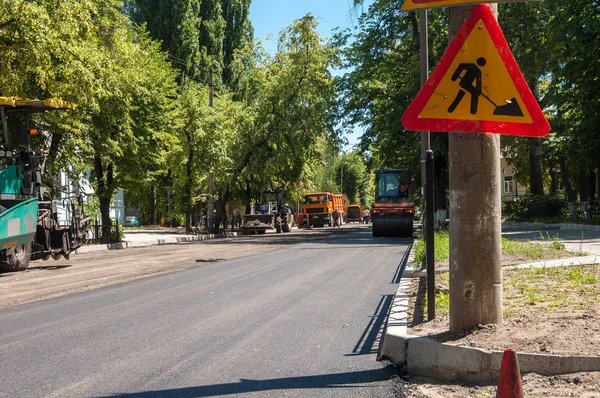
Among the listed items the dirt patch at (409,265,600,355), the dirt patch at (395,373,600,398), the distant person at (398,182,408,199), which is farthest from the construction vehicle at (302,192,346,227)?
the dirt patch at (395,373,600,398)

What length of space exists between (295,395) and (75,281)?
8.78 meters

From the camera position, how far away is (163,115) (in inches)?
1072

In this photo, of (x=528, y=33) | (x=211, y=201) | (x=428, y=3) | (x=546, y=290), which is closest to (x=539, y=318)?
(x=546, y=290)

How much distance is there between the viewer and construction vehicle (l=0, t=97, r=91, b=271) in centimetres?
1355

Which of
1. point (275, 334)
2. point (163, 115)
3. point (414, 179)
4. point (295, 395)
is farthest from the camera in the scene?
point (414, 179)

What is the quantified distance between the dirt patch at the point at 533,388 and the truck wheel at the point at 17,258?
11543 millimetres

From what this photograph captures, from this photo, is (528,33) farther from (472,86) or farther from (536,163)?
(472,86)

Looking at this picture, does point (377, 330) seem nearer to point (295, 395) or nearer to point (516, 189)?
point (295, 395)

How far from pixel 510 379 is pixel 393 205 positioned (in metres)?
26.4

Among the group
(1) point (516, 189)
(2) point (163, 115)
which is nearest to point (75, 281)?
(2) point (163, 115)

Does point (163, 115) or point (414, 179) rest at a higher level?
point (163, 115)

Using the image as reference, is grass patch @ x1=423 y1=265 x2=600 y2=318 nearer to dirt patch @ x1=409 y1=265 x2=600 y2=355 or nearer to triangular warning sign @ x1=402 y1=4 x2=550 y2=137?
dirt patch @ x1=409 y1=265 x2=600 y2=355

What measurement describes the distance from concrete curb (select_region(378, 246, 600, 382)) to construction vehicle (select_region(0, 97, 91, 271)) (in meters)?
10.1

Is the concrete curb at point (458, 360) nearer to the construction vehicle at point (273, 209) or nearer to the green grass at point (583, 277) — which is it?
the green grass at point (583, 277)
